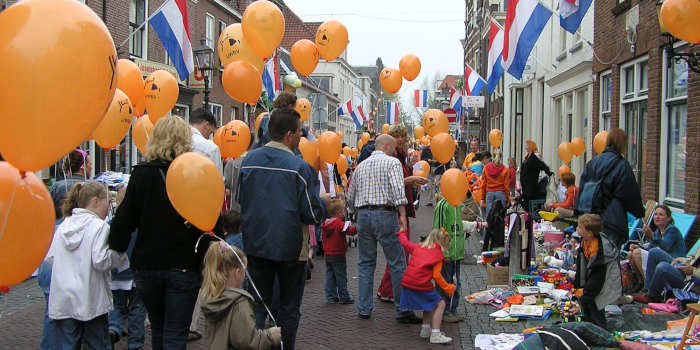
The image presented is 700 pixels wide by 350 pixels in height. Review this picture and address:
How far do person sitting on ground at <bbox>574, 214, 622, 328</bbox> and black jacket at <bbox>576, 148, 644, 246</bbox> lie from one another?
0.76 meters

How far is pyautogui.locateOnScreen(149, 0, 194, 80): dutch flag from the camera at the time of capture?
29.7ft

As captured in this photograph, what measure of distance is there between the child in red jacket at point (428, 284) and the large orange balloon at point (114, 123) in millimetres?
3067

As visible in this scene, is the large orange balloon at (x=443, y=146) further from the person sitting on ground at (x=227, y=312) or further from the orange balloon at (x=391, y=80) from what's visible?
the person sitting on ground at (x=227, y=312)

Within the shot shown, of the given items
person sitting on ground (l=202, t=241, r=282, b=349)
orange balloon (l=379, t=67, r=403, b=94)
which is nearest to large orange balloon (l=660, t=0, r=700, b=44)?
person sitting on ground (l=202, t=241, r=282, b=349)

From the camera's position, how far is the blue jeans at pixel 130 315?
5.13m

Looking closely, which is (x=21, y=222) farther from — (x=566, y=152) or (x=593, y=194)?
(x=566, y=152)

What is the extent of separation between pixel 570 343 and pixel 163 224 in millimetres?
2615

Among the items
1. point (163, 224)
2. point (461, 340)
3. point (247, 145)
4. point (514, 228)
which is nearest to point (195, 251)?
point (163, 224)

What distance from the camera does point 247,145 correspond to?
26.3ft

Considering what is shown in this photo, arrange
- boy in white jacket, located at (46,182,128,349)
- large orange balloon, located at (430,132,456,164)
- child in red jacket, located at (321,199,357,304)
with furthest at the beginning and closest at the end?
1. large orange balloon, located at (430,132,456,164)
2. child in red jacket, located at (321,199,357,304)
3. boy in white jacket, located at (46,182,128,349)

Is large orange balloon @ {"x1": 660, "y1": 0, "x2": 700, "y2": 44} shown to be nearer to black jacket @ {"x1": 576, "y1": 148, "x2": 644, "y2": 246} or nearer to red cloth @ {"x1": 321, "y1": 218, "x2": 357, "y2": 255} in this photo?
black jacket @ {"x1": 576, "y1": 148, "x2": 644, "y2": 246}

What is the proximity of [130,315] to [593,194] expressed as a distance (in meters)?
4.84

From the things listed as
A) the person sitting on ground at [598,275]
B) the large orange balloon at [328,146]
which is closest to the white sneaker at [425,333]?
the person sitting on ground at [598,275]

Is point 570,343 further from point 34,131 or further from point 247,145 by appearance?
point 247,145
